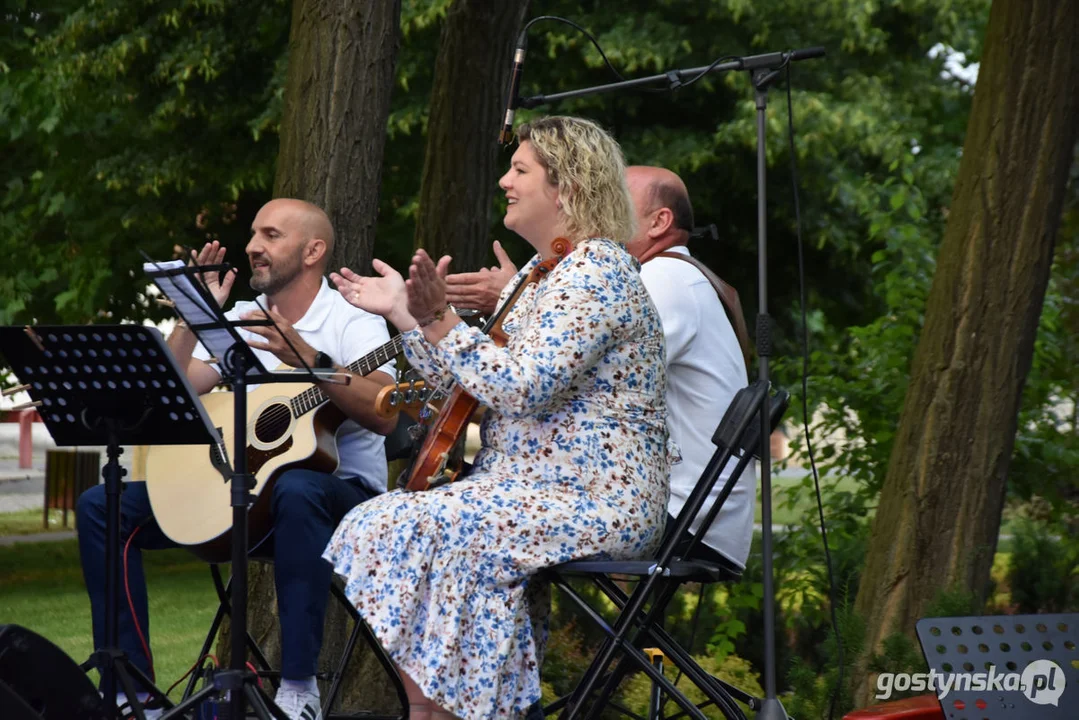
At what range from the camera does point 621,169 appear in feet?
11.6

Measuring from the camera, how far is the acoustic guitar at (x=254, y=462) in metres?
3.91

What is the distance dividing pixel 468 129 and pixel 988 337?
2.33 meters

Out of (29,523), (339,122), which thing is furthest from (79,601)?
(29,523)

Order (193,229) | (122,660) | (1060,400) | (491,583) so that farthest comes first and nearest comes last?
(193,229), (1060,400), (122,660), (491,583)

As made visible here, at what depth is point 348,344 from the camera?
4.22 metres

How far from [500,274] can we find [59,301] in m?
8.28

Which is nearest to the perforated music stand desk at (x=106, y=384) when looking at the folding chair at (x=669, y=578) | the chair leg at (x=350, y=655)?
the chair leg at (x=350, y=655)

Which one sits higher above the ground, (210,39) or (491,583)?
(210,39)

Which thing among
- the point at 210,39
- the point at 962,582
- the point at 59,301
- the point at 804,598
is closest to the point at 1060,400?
the point at 804,598

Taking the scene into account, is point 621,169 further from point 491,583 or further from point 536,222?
point 491,583

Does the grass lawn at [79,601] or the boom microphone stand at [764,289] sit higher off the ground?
the boom microphone stand at [764,289]

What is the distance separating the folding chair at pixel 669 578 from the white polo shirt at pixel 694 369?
11.2 inches

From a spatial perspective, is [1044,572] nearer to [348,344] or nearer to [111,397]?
[348,344]

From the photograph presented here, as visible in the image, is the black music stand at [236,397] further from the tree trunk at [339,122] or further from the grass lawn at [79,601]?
the grass lawn at [79,601]
